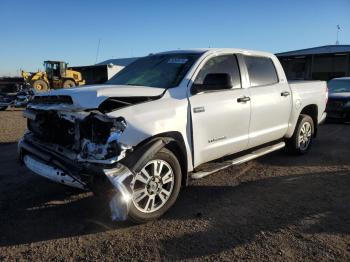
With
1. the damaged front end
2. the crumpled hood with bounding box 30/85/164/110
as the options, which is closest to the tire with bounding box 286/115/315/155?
the crumpled hood with bounding box 30/85/164/110

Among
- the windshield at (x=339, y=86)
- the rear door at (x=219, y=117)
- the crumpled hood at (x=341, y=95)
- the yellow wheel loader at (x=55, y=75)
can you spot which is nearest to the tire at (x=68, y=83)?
the yellow wheel loader at (x=55, y=75)

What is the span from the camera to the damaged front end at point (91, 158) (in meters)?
3.57

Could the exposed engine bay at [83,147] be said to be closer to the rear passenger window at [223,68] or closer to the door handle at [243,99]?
the rear passenger window at [223,68]

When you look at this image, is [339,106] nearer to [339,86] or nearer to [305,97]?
[339,86]

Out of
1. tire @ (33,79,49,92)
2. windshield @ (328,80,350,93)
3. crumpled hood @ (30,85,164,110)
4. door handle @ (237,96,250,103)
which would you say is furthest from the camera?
tire @ (33,79,49,92)

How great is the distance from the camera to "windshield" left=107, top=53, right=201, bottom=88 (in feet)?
15.7

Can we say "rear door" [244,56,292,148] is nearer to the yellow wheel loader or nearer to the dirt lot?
Answer: the dirt lot

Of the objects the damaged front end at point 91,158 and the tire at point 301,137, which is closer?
the damaged front end at point 91,158

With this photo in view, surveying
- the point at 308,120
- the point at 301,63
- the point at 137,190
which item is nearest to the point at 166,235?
the point at 137,190

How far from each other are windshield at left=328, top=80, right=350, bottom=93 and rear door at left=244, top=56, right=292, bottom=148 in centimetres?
793

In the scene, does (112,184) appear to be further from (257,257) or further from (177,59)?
(177,59)

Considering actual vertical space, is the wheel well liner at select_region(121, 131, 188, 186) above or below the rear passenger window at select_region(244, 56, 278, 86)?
below

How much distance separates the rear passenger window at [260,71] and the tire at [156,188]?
216 centimetres

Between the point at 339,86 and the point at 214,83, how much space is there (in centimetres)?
1051
